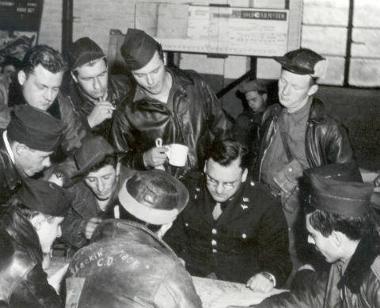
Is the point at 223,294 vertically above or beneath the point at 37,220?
beneath

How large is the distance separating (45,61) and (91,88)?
587 millimetres

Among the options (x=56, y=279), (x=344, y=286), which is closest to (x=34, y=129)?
(x=56, y=279)

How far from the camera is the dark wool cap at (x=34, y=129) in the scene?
3180mm

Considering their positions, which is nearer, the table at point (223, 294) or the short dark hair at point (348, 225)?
the short dark hair at point (348, 225)

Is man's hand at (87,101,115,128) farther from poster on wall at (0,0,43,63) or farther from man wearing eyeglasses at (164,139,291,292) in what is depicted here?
poster on wall at (0,0,43,63)

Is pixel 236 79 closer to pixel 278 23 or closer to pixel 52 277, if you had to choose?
pixel 278 23

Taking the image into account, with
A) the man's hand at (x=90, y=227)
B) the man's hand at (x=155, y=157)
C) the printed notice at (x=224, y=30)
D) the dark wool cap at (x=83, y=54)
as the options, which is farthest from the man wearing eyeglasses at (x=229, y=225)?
the printed notice at (x=224, y=30)

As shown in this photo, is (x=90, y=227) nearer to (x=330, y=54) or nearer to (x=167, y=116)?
(x=167, y=116)

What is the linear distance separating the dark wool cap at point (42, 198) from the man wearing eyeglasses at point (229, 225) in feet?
3.45

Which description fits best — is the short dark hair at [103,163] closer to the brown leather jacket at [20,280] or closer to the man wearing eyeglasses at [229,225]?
the man wearing eyeglasses at [229,225]

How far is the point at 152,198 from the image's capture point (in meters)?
2.68

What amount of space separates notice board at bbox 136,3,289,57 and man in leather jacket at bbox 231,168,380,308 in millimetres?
5636

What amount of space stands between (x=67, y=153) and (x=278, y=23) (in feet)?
15.7

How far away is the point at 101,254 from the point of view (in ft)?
6.34
